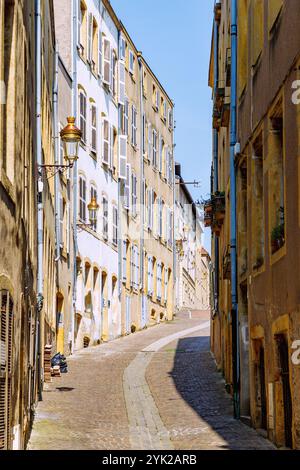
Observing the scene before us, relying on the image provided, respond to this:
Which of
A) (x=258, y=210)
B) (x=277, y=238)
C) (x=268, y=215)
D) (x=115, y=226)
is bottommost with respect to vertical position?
(x=277, y=238)

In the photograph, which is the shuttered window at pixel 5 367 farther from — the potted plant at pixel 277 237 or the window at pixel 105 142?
the window at pixel 105 142

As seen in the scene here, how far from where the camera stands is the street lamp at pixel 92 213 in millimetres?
31766

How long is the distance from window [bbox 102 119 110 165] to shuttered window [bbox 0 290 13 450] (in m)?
25.8

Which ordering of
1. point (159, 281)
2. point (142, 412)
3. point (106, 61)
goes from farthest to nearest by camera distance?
point (159, 281), point (106, 61), point (142, 412)

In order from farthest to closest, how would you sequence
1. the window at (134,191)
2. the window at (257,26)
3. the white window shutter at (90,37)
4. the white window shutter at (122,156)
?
the window at (134,191) < the white window shutter at (122,156) < the white window shutter at (90,37) < the window at (257,26)

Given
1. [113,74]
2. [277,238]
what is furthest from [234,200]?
[113,74]

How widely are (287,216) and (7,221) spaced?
13.9ft

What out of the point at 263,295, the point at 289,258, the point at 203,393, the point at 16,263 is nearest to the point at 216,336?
the point at 203,393

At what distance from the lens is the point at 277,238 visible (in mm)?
13914

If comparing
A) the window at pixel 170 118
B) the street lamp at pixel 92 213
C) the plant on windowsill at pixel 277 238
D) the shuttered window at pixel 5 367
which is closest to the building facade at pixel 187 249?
the window at pixel 170 118

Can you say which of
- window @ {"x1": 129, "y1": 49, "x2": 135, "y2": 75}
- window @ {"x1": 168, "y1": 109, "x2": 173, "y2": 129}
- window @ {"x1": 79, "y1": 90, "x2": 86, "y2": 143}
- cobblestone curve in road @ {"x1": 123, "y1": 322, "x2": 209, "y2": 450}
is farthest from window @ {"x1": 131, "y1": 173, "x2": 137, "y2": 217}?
cobblestone curve in road @ {"x1": 123, "y1": 322, "x2": 209, "y2": 450}

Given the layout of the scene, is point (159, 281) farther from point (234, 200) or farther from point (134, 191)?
point (234, 200)

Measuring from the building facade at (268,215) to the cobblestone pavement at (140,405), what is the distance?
92cm

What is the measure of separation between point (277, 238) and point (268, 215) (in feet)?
2.49
